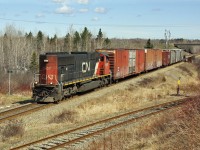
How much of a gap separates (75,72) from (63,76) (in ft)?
5.48

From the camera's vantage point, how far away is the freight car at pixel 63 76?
20547 mm

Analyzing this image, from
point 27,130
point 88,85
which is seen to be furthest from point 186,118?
point 88,85

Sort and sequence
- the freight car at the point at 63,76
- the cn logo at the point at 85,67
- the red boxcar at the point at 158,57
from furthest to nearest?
the red boxcar at the point at 158,57 → the cn logo at the point at 85,67 → the freight car at the point at 63,76

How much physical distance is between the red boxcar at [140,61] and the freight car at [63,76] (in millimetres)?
13663

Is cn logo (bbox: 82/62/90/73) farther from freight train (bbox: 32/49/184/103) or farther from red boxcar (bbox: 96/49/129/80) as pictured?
red boxcar (bbox: 96/49/129/80)

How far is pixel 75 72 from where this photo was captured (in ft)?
75.2

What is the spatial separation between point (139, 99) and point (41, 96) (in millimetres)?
7629

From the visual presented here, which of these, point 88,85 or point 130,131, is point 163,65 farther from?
point 130,131

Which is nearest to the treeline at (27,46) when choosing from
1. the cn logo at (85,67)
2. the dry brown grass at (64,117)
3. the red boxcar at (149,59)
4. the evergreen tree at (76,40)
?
the evergreen tree at (76,40)

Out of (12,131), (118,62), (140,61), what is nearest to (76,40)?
(140,61)

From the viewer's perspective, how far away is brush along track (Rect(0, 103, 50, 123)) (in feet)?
54.4

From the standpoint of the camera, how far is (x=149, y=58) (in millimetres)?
44469

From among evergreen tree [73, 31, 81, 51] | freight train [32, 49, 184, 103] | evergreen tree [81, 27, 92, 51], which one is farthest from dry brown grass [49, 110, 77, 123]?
evergreen tree [81, 27, 92, 51]

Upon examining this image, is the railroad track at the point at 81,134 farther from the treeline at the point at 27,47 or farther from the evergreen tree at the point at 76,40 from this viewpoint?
the evergreen tree at the point at 76,40
